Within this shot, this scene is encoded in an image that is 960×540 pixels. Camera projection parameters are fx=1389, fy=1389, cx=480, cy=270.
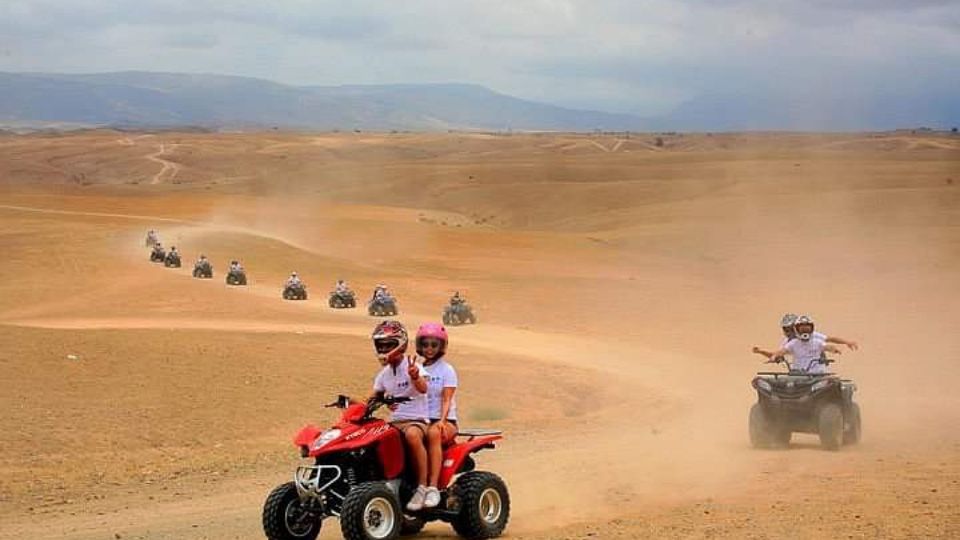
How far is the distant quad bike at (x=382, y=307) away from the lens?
4331 centimetres

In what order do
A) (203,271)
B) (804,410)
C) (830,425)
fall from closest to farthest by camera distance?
(830,425), (804,410), (203,271)

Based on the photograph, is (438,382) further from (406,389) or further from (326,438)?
(326,438)

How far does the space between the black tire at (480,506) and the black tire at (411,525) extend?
293 mm

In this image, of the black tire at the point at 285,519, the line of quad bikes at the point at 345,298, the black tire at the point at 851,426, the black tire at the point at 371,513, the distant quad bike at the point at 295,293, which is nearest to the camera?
the black tire at the point at 371,513

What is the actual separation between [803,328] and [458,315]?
23363 mm

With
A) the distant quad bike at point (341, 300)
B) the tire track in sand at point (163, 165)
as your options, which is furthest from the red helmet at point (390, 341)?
the tire track in sand at point (163, 165)

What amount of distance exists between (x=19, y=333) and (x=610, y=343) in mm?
15627

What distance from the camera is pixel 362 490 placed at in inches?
441

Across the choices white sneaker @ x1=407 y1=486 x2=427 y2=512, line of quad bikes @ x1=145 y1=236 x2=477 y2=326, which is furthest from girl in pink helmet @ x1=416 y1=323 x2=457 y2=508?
line of quad bikes @ x1=145 y1=236 x2=477 y2=326

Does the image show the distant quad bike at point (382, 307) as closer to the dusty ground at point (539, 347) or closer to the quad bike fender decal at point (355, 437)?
the dusty ground at point (539, 347)

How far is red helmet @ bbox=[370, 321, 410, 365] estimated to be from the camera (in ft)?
38.6

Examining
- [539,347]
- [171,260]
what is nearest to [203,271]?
[171,260]

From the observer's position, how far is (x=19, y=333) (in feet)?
91.9

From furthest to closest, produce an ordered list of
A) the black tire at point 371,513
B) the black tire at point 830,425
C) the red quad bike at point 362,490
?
the black tire at point 830,425 < the red quad bike at point 362,490 < the black tire at point 371,513
